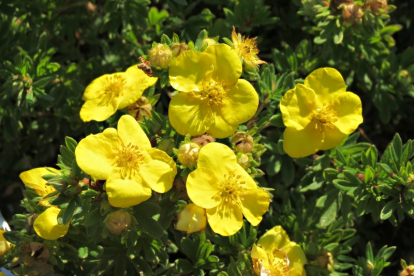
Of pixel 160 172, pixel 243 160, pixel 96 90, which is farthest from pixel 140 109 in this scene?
pixel 243 160

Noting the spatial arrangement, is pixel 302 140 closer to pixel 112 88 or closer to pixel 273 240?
pixel 273 240

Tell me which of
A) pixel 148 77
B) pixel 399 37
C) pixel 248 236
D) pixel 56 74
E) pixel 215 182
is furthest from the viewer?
pixel 399 37

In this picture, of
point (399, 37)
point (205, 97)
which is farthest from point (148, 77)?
point (399, 37)

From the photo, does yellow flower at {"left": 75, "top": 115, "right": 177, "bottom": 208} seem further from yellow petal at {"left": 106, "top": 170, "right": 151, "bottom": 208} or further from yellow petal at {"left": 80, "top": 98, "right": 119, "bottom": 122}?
yellow petal at {"left": 80, "top": 98, "right": 119, "bottom": 122}

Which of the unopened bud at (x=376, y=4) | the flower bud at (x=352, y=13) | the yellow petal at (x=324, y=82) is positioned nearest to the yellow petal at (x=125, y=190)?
Result: the yellow petal at (x=324, y=82)

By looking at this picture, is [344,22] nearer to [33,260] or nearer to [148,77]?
[148,77]

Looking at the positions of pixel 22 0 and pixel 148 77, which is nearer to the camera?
pixel 148 77

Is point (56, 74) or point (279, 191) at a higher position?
point (56, 74)

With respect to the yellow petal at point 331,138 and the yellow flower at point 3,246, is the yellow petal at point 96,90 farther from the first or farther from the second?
the yellow petal at point 331,138
